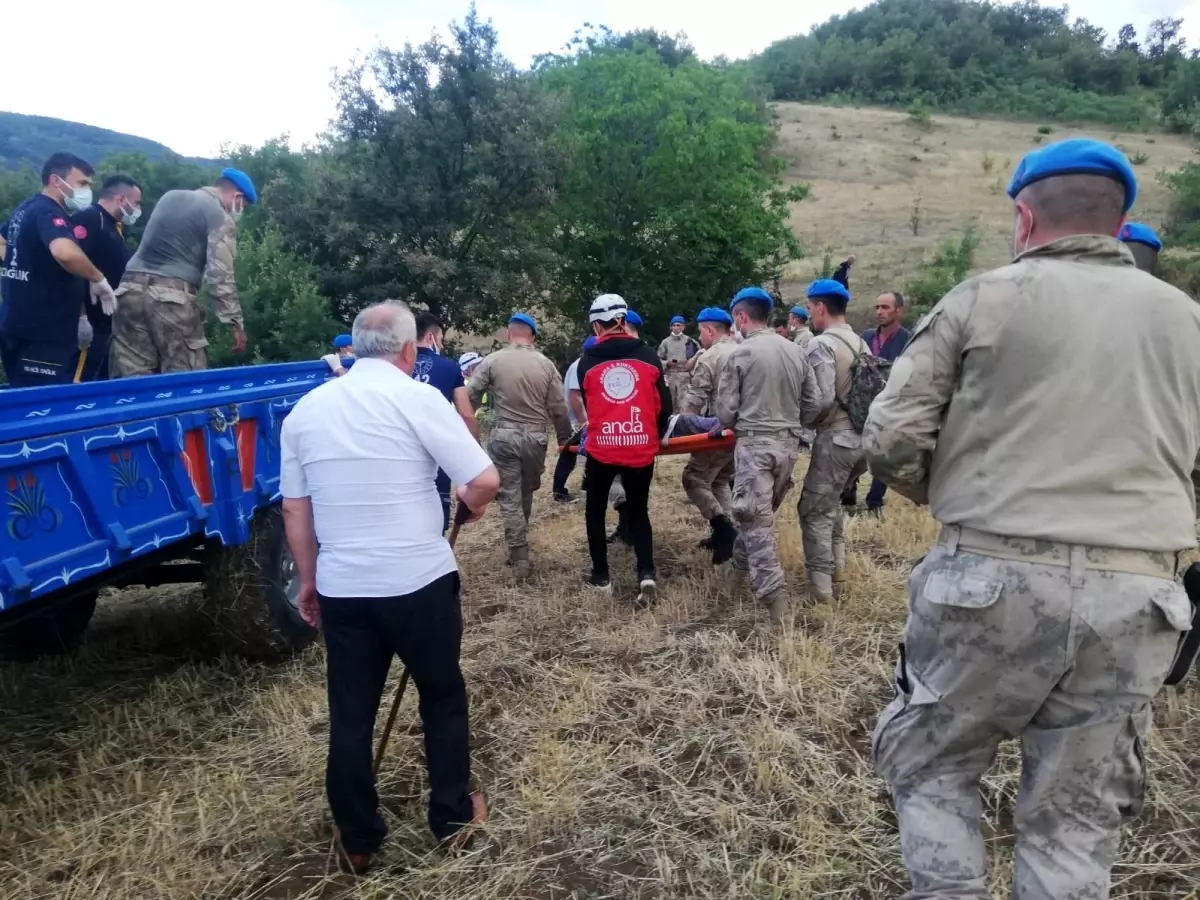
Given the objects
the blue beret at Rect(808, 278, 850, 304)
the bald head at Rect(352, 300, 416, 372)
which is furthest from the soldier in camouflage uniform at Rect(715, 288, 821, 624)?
the bald head at Rect(352, 300, 416, 372)

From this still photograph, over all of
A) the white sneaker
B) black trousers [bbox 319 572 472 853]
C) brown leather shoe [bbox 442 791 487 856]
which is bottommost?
the white sneaker

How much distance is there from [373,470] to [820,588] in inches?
124

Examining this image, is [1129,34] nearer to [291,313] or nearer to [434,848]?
[291,313]

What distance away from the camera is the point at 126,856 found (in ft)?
9.14

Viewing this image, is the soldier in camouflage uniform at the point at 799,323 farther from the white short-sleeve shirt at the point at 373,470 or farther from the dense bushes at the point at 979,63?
the dense bushes at the point at 979,63

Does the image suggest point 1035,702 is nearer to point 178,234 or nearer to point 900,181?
point 178,234

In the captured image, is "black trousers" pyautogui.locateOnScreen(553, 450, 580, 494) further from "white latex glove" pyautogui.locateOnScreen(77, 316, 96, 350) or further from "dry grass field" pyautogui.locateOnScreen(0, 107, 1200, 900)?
"white latex glove" pyautogui.locateOnScreen(77, 316, 96, 350)

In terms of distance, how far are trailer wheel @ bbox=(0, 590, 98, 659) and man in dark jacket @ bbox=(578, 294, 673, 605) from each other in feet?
9.29

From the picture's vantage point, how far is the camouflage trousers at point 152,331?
197 inches

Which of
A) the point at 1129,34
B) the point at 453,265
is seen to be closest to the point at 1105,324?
the point at 453,265

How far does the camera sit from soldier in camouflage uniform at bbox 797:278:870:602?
15.8 ft

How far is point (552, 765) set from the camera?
3252mm

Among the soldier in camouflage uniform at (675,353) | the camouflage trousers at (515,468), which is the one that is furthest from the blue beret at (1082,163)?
the soldier in camouflage uniform at (675,353)

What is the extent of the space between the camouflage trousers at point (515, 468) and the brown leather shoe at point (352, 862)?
3.13 m
